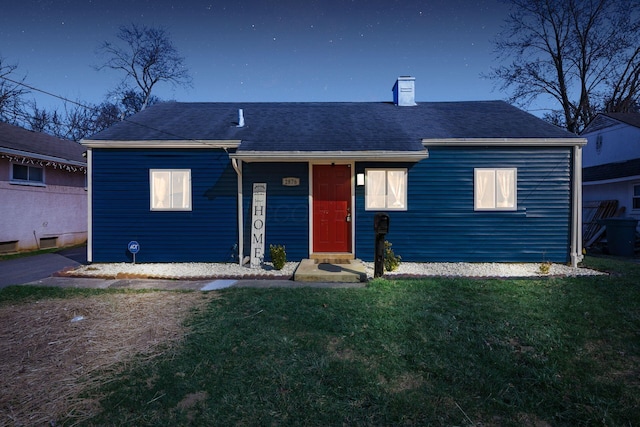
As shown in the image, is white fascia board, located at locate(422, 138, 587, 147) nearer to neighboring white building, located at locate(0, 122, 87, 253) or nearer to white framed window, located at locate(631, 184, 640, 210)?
white framed window, located at locate(631, 184, 640, 210)

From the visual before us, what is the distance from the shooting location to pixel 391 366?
306cm

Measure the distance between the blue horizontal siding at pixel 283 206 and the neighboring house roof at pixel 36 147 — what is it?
748 cm

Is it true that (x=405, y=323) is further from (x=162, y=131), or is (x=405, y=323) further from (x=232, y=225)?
(x=162, y=131)

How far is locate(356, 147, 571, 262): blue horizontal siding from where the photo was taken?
815cm

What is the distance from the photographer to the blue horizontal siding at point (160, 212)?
26.7 ft

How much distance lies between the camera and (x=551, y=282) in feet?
19.4

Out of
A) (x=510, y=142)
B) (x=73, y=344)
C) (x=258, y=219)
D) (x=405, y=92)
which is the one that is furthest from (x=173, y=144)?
(x=510, y=142)

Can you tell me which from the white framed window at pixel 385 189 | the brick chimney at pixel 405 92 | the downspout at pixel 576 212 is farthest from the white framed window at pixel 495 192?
the brick chimney at pixel 405 92

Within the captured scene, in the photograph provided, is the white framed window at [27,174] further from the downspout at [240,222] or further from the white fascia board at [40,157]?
the downspout at [240,222]

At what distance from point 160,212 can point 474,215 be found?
310 inches

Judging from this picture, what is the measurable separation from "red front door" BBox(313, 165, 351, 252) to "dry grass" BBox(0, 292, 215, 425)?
3622mm

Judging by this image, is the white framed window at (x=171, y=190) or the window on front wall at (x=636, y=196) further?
the window on front wall at (x=636, y=196)

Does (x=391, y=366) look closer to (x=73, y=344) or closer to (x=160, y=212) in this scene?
(x=73, y=344)

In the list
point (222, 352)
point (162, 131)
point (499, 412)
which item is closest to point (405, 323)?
point (499, 412)
